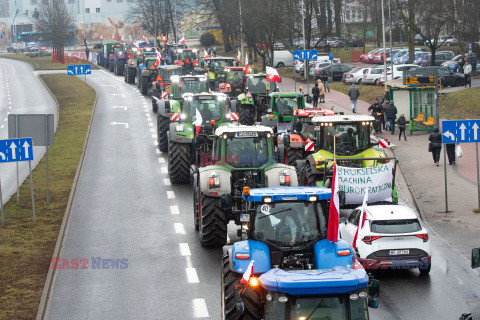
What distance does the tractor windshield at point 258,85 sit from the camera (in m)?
39.7

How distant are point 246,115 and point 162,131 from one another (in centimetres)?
571

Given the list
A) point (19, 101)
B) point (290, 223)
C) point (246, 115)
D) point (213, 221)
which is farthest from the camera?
point (19, 101)

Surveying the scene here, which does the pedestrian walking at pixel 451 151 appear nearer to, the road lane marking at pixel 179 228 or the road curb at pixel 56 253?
the road lane marking at pixel 179 228

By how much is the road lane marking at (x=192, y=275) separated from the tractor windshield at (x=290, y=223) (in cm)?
507

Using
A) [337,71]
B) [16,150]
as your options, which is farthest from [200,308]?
[337,71]

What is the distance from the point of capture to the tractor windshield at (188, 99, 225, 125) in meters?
27.8

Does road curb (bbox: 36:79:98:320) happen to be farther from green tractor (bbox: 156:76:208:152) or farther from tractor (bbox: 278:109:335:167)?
tractor (bbox: 278:109:335:167)

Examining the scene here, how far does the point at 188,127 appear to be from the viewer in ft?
89.1

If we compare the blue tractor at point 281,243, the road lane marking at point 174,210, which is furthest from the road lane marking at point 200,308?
the road lane marking at point 174,210

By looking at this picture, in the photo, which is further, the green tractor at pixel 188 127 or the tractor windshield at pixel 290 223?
the green tractor at pixel 188 127

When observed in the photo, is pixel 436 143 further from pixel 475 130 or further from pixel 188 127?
pixel 188 127

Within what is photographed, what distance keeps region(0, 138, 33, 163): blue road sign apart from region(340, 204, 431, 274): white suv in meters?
9.22

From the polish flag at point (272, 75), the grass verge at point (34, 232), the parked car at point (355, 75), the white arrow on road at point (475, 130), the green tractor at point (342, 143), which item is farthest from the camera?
the parked car at point (355, 75)

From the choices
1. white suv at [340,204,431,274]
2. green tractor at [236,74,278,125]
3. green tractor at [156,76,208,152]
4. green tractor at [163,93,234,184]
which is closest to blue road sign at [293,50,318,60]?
green tractor at [236,74,278,125]
